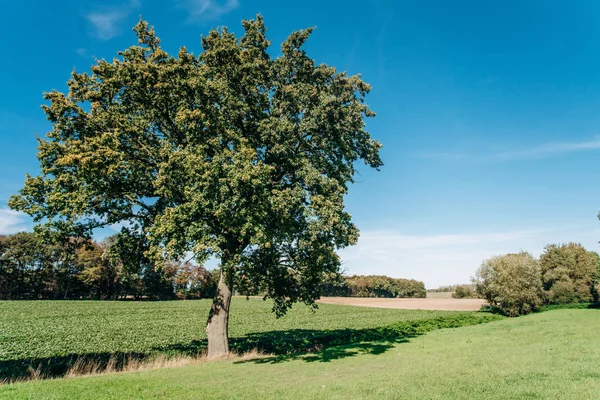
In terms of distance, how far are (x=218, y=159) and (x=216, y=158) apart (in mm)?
134

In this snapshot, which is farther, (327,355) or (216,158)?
(327,355)

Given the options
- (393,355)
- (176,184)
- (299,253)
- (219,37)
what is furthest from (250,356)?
(219,37)

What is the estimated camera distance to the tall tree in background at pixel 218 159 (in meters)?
16.2

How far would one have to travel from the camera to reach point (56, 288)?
10262cm

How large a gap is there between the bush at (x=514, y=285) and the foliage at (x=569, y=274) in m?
18.9

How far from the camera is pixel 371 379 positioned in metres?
13.5

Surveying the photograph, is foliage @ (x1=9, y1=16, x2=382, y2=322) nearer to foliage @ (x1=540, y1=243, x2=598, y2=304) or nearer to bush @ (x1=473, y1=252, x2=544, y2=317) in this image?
bush @ (x1=473, y1=252, x2=544, y2=317)

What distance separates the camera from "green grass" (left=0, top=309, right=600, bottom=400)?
11047mm

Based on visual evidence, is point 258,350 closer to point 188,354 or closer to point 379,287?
point 188,354

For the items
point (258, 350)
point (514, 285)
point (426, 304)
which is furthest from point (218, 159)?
point (426, 304)

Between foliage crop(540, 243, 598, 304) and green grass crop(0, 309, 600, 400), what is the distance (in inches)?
2626

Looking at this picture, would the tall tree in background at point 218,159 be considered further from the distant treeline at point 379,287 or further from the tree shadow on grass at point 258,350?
the distant treeline at point 379,287

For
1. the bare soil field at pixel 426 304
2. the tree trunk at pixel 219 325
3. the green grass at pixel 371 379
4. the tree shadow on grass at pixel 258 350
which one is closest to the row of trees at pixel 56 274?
the bare soil field at pixel 426 304

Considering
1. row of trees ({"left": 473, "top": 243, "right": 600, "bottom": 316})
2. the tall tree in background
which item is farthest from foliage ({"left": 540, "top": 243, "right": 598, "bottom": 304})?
the tall tree in background
